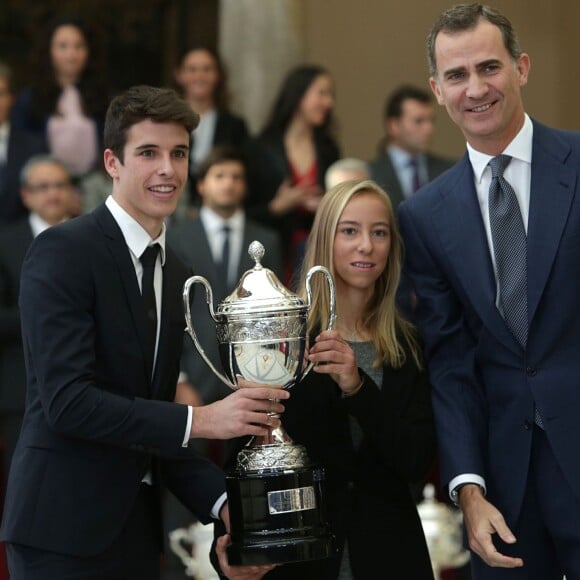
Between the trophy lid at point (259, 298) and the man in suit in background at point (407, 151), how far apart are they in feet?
10.8

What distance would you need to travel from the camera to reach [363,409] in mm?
3461

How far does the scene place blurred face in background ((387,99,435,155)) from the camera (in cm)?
Result: 697

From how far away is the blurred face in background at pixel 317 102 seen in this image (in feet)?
22.1

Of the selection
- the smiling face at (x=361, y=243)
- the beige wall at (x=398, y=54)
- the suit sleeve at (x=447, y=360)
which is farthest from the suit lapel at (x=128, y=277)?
the beige wall at (x=398, y=54)

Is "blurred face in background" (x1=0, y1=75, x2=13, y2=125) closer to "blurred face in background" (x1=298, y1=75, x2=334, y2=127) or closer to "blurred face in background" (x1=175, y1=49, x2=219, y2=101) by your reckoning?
"blurred face in background" (x1=175, y1=49, x2=219, y2=101)

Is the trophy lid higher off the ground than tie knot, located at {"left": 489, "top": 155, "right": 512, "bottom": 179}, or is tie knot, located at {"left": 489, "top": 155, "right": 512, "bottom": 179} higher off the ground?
tie knot, located at {"left": 489, "top": 155, "right": 512, "bottom": 179}

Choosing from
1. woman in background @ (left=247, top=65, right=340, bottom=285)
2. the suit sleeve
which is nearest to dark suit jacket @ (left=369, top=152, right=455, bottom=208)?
woman in background @ (left=247, top=65, right=340, bottom=285)

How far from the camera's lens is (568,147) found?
138 inches

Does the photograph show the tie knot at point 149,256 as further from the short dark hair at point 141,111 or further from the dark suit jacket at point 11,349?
the dark suit jacket at point 11,349

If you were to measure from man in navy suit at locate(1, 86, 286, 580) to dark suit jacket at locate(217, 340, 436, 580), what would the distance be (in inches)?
9.0

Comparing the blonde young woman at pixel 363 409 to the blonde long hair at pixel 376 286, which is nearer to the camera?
the blonde young woman at pixel 363 409

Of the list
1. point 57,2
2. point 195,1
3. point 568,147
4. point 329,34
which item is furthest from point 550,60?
point 568,147

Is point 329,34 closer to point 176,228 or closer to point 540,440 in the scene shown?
point 176,228

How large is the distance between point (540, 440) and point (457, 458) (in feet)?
0.66
